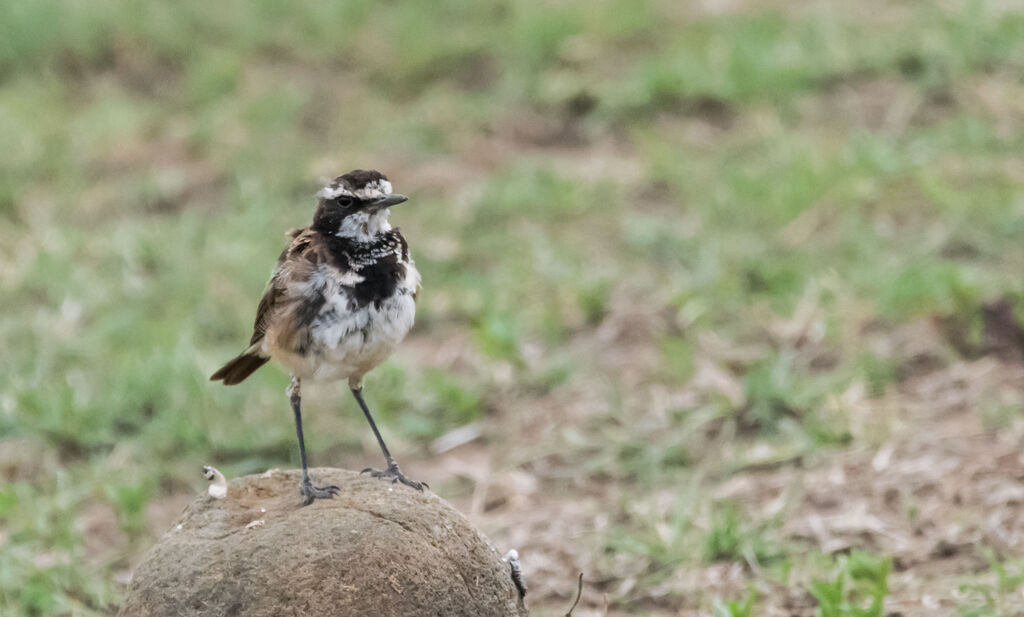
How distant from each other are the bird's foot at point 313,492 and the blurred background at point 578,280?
4.30ft

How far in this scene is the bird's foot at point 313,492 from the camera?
442 cm

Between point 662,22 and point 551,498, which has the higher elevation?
point 662,22

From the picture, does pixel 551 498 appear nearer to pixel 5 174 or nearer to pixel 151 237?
Result: pixel 151 237

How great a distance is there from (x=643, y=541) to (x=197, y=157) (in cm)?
602

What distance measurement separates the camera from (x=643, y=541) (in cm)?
574

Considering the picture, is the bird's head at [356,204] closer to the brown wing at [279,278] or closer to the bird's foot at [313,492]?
the brown wing at [279,278]

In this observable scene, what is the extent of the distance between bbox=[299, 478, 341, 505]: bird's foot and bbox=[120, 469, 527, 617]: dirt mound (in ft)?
0.12

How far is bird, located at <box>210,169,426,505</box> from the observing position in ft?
15.1

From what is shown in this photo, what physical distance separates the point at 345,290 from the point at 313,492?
699 millimetres

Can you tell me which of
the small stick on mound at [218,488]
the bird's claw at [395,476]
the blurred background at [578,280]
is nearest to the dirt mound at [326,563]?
the small stick on mound at [218,488]

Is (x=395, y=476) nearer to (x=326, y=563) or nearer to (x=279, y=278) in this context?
(x=326, y=563)

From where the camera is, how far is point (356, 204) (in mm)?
4699

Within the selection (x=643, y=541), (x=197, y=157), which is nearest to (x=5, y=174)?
(x=197, y=157)

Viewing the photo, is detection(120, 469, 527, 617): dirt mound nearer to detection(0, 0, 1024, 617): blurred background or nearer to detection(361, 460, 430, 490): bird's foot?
detection(361, 460, 430, 490): bird's foot
